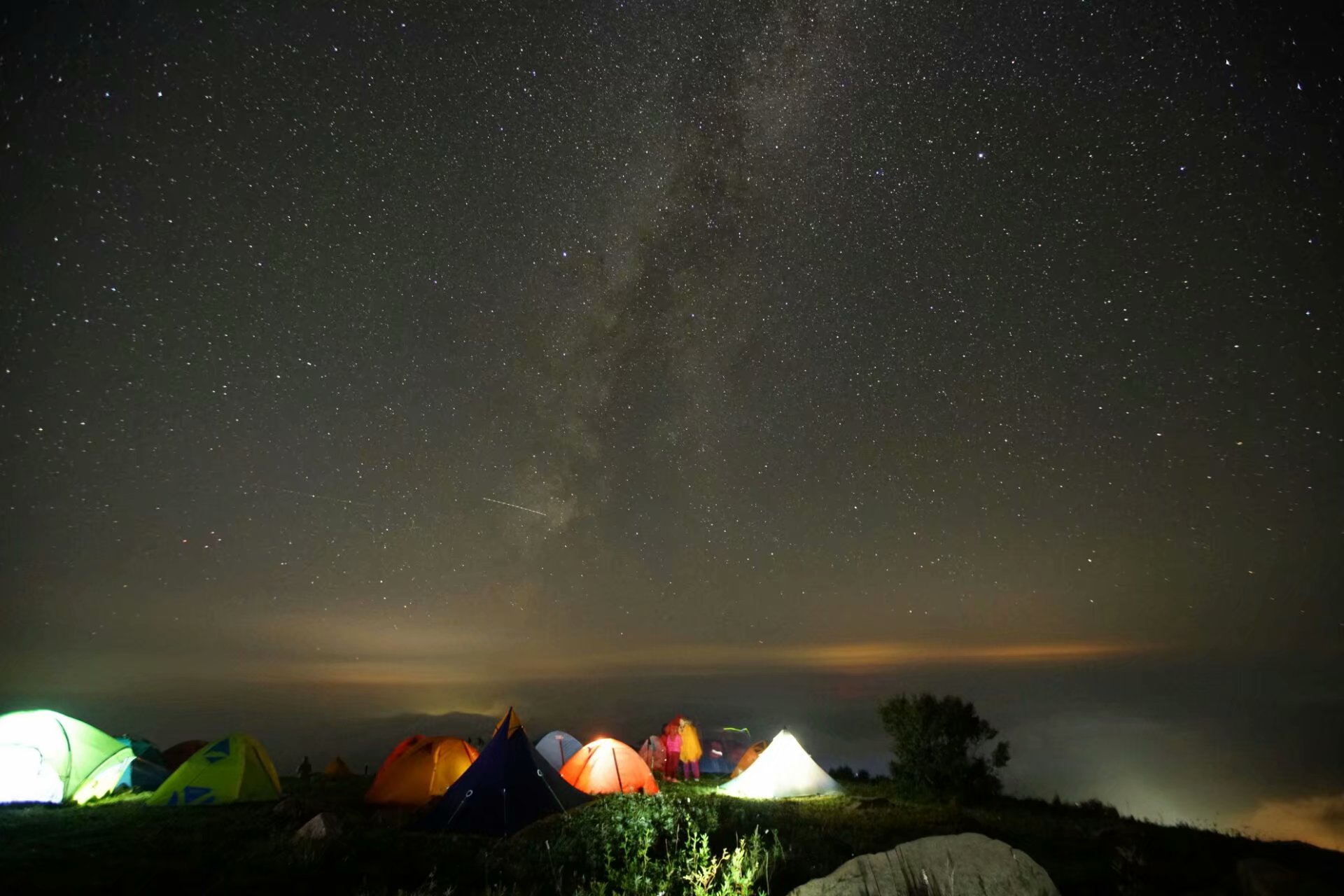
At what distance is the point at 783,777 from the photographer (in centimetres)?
1945

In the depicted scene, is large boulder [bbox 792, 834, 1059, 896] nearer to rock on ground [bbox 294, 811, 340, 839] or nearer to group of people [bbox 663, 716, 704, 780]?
rock on ground [bbox 294, 811, 340, 839]

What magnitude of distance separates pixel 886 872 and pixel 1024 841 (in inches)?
263

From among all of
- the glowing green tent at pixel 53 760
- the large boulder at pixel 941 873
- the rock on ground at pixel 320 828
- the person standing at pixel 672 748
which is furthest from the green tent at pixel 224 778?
the large boulder at pixel 941 873

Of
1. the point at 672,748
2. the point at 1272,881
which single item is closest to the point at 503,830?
the point at 1272,881

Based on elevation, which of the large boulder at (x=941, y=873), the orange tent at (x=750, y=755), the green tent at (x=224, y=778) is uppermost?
the large boulder at (x=941, y=873)

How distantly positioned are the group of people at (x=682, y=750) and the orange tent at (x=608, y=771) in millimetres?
7652

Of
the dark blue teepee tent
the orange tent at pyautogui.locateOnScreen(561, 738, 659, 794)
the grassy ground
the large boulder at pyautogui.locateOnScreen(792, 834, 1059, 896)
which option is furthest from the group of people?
the large boulder at pyautogui.locateOnScreen(792, 834, 1059, 896)

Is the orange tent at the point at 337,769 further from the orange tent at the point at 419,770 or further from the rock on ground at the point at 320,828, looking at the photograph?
the rock on ground at the point at 320,828

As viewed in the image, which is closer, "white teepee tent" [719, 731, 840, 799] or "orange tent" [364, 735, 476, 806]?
"orange tent" [364, 735, 476, 806]

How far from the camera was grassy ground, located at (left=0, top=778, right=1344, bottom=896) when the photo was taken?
27.9 ft

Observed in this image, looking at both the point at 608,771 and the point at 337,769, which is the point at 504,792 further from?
the point at 337,769

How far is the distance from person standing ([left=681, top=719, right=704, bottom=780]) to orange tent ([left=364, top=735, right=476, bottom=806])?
10810 millimetres

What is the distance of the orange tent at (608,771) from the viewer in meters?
17.7

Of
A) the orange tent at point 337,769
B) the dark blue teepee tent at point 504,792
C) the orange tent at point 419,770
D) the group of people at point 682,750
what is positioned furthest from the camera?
the group of people at point 682,750
